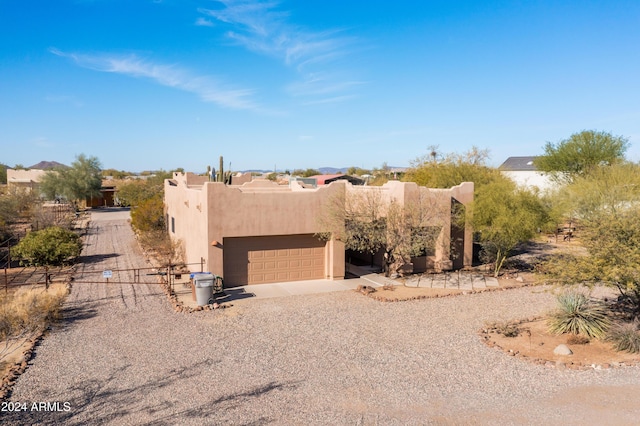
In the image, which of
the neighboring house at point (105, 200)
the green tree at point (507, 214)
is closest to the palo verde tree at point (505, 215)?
the green tree at point (507, 214)

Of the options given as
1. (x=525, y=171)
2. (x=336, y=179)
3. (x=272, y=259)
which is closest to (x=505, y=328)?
(x=272, y=259)

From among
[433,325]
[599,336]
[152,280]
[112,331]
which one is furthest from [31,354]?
[599,336]

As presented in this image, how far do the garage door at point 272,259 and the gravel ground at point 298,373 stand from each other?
324 centimetres

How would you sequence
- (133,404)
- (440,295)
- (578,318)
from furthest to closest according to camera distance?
(440,295) → (578,318) → (133,404)

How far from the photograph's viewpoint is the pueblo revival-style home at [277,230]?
62.3ft

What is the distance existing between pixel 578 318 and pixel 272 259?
11590 millimetres

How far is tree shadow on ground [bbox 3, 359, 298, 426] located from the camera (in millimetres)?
8828

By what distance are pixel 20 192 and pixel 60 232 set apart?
19.9 metres

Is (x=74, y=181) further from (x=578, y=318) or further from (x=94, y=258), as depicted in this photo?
(x=578, y=318)

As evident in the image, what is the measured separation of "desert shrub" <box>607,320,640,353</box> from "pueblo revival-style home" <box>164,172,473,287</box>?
947cm

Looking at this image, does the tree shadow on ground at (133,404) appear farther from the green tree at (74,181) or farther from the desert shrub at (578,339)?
the green tree at (74,181)

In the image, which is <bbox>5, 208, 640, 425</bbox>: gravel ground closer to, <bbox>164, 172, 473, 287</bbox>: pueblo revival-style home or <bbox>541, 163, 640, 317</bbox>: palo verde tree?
<bbox>541, 163, 640, 317</bbox>: palo verde tree

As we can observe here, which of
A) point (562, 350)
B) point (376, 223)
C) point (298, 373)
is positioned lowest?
point (298, 373)

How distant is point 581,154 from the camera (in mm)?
42406
